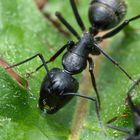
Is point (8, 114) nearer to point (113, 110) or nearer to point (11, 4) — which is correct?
point (113, 110)

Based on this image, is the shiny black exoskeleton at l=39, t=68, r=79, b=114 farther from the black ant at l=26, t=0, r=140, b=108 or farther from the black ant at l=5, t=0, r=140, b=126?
the black ant at l=26, t=0, r=140, b=108

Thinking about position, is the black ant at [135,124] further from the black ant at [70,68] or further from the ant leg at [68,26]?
the ant leg at [68,26]

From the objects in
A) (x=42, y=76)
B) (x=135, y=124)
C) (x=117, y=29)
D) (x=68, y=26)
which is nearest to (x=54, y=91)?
(x=42, y=76)

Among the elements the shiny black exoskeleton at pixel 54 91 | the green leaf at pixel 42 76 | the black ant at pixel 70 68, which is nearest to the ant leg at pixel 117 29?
the black ant at pixel 70 68

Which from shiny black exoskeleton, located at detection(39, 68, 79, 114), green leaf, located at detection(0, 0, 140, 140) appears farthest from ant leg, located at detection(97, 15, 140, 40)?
shiny black exoskeleton, located at detection(39, 68, 79, 114)

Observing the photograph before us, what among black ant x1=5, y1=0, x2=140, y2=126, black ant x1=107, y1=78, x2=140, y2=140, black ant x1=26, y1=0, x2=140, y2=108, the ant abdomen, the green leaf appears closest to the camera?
black ant x1=107, y1=78, x2=140, y2=140

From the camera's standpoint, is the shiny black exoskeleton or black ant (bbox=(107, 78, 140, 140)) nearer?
black ant (bbox=(107, 78, 140, 140))

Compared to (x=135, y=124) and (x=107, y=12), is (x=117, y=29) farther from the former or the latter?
→ (x=135, y=124)
